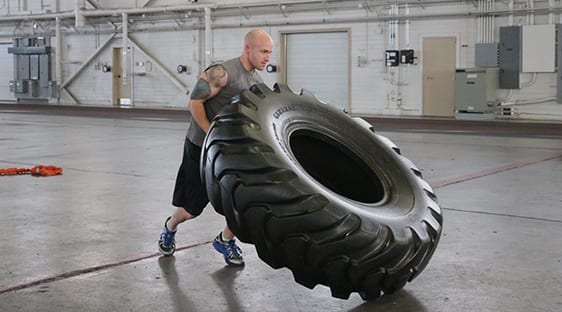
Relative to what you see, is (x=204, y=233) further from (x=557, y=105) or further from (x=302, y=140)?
(x=557, y=105)

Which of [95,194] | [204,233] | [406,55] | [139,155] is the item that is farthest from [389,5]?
[204,233]

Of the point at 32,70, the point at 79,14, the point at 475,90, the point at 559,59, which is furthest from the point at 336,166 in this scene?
the point at 32,70

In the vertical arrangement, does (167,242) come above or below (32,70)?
below

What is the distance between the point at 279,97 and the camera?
400 centimetres

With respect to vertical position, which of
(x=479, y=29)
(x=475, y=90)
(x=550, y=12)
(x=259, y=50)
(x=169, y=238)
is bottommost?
(x=169, y=238)

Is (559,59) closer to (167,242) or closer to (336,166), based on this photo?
(336,166)

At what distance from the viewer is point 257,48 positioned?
3.89m

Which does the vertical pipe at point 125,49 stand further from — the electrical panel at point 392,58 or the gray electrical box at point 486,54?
the gray electrical box at point 486,54

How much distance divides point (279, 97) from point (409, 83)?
540 inches

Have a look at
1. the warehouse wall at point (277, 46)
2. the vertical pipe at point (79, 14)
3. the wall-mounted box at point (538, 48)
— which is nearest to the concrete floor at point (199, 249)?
the wall-mounted box at point (538, 48)

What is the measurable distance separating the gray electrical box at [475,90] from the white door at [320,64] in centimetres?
317

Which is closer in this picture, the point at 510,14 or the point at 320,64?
the point at 510,14

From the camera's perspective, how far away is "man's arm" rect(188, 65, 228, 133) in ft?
12.8

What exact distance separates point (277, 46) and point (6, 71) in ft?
35.5
